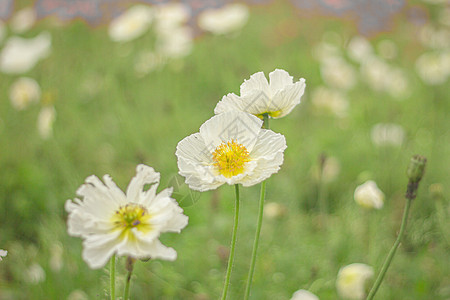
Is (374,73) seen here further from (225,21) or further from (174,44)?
(174,44)

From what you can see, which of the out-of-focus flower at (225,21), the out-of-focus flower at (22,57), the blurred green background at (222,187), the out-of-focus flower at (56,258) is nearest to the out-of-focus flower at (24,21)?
the blurred green background at (222,187)

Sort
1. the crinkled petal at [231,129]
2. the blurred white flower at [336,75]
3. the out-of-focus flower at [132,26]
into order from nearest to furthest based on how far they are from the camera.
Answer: the crinkled petal at [231,129], the blurred white flower at [336,75], the out-of-focus flower at [132,26]

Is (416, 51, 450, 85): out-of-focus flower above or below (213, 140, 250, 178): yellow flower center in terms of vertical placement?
above

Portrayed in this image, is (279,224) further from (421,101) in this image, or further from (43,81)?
(43,81)

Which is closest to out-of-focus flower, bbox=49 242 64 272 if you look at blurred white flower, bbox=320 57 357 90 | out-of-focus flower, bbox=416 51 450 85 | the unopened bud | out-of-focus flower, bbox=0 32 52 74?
the unopened bud

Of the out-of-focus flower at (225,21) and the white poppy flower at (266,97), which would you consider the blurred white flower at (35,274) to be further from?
the out-of-focus flower at (225,21)

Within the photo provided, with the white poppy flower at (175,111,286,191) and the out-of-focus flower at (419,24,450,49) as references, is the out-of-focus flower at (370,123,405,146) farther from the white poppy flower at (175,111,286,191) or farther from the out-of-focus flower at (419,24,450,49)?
the white poppy flower at (175,111,286,191)

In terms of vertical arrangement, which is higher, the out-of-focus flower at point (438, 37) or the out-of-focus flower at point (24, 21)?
the out-of-focus flower at point (24, 21)
